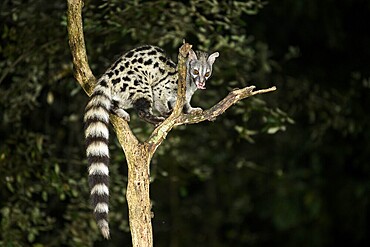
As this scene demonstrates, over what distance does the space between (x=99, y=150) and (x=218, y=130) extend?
273cm

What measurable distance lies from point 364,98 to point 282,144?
156cm

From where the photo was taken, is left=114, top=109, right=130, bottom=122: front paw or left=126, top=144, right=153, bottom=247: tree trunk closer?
left=126, top=144, right=153, bottom=247: tree trunk

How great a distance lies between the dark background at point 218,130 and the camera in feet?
14.6

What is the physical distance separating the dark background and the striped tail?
95cm

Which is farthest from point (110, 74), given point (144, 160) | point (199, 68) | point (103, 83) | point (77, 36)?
point (144, 160)

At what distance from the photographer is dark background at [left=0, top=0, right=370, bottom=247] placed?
4.46 m

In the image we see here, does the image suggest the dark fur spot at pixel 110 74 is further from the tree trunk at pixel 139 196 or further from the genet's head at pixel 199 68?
the tree trunk at pixel 139 196

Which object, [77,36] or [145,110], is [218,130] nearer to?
[145,110]

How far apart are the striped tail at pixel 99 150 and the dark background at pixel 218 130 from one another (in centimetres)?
95

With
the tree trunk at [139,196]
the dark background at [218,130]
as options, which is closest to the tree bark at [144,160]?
the tree trunk at [139,196]

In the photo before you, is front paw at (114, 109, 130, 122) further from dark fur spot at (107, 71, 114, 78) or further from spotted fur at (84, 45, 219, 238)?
dark fur spot at (107, 71, 114, 78)

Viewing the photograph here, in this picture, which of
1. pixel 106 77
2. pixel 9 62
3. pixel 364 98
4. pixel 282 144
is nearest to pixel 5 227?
pixel 9 62

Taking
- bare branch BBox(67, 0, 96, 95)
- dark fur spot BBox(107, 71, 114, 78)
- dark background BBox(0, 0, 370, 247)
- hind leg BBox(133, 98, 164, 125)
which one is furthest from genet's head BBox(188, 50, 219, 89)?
dark background BBox(0, 0, 370, 247)

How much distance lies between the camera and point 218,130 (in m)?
5.95
